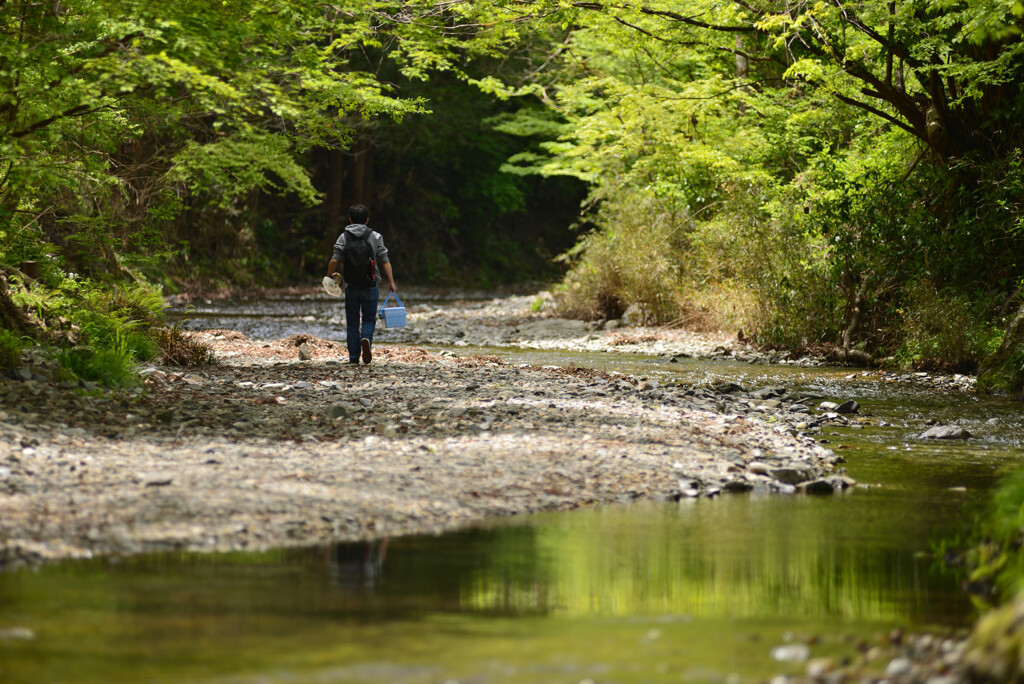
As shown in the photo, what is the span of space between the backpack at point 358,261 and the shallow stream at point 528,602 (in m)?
6.89

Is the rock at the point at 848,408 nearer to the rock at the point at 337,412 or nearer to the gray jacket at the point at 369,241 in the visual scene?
the rock at the point at 337,412

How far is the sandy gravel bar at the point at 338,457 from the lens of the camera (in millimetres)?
6086

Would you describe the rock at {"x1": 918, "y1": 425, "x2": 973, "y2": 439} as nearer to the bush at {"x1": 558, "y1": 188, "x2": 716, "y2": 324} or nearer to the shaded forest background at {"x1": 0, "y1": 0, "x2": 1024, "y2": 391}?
the shaded forest background at {"x1": 0, "y1": 0, "x2": 1024, "y2": 391}

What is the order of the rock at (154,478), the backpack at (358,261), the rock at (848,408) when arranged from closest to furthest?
the rock at (154,478), the rock at (848,408), the backpack at (358,261)

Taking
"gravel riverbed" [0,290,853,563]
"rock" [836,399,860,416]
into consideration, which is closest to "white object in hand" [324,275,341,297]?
"gravel riverbed" [0,290,853,563]

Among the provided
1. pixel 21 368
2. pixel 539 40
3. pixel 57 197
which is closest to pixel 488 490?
pixel 21 368

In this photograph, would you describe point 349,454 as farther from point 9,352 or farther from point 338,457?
point 9,352

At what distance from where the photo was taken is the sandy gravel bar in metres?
6.09

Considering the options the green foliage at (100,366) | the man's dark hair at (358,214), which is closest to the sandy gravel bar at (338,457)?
the green foliage at (100,366)

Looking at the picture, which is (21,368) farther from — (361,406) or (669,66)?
(669,66)

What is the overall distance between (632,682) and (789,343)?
564 inches

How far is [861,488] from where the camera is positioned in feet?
25.3

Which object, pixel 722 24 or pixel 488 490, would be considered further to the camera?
pixel 722 24

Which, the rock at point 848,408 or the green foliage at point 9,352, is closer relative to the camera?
the green foliage at point 9,352
